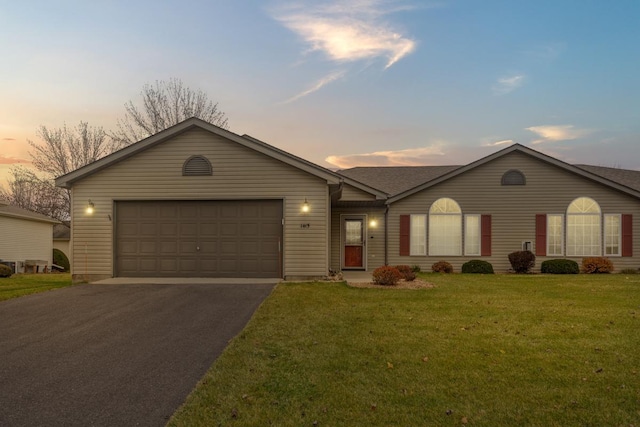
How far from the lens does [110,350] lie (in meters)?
6.07

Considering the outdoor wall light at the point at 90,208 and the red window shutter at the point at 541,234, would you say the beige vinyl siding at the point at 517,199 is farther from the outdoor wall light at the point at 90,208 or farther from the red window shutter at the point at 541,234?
the outdoor wall light at the point at 90,208

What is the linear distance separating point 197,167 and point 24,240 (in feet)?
69.1

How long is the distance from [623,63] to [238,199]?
16.4 meters

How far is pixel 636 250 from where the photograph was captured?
17.3 m

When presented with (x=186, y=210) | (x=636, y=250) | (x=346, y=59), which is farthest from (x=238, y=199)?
(x=636, y=250)

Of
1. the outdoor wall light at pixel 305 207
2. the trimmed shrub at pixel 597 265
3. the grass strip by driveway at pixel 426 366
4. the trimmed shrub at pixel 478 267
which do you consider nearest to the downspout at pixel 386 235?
the trimmed shrub at pixel 478 267

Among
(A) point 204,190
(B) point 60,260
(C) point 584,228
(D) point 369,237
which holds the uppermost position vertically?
(A) point 204,190

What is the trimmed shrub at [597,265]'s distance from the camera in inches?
659

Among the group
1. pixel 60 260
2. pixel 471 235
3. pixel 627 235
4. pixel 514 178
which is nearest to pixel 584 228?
pixel 627 235

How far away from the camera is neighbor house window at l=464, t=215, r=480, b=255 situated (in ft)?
58.1

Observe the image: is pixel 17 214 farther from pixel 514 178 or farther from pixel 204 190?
pixel 514 178

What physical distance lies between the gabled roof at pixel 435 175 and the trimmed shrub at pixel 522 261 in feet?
12.9

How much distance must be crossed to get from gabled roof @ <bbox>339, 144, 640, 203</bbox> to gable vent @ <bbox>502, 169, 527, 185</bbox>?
2.75 ft

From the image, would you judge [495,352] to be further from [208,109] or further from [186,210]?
[208,109]
